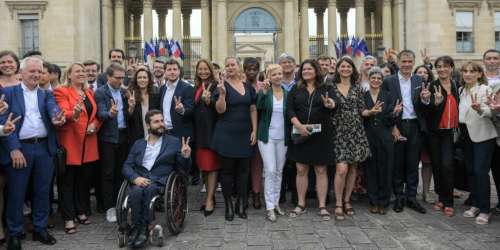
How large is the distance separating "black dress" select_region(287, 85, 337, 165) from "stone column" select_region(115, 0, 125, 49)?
26583 mm

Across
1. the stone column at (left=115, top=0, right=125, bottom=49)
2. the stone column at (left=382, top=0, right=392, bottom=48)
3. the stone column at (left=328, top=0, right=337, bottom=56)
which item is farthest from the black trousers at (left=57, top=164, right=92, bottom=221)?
the stone column at (left=382, top=0, right=392, bottom=48)

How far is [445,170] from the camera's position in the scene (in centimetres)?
785

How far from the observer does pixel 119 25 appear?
106 ft

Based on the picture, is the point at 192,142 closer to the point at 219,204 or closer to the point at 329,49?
the point at 219,204

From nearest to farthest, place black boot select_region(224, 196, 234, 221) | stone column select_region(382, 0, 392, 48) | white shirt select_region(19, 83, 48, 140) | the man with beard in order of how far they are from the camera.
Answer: white shirt select_region(19, 83, 48, 140) → black boot select_region(224, 196, 234, 221) → the man with beard → stone column select_region(382, 0, 392, 48)

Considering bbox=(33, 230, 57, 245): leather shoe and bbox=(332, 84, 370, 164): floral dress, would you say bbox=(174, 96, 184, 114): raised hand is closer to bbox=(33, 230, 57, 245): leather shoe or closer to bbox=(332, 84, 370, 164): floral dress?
bbox=(332, 84, 370, 164): floral dress

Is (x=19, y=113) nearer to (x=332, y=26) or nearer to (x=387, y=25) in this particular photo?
(x=332, y=26)

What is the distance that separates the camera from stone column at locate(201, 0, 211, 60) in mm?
32625

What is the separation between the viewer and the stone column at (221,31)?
31.8 meters

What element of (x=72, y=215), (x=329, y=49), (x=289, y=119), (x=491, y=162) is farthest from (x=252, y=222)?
(x=329, y=49)

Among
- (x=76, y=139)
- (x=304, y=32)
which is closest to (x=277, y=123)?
(x=76, y=139)

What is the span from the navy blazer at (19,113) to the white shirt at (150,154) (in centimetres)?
116

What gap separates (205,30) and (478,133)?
26.8 meters

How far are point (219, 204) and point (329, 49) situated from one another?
25370mm
